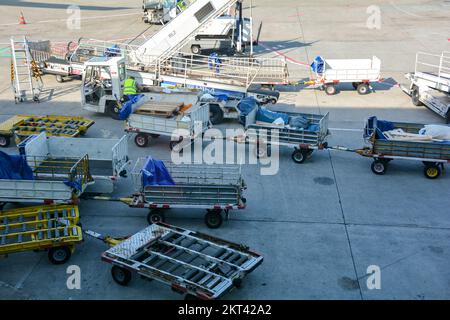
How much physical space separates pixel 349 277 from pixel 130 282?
4.94 metres

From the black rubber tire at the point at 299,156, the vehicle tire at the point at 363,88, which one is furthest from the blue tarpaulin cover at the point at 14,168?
the vehicle tire at the point at 363,88

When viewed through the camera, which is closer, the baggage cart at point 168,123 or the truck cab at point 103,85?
the baggage cart at point 168,123

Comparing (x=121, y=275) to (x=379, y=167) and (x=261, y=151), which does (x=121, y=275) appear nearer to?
(x=261, y=151)

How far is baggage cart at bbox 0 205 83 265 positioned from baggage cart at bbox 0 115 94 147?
6.02 meters

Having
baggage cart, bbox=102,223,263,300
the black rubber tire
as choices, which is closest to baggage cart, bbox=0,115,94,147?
the black rubber tire

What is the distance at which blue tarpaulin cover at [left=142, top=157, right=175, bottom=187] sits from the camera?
1504 cm

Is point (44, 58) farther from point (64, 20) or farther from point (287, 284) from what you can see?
point (287, 284)

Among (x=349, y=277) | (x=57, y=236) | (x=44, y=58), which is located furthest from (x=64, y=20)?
(x=349, y=277)

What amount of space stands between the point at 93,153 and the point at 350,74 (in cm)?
1392

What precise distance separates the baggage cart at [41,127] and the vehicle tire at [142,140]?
2006 millimetres

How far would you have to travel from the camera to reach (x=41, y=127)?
66.9ft

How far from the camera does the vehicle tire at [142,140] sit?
2038 centimetres

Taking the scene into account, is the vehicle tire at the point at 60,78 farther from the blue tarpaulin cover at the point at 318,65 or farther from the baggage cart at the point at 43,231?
the baggage cart at the point at 43,231

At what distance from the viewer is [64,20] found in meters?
44.8
